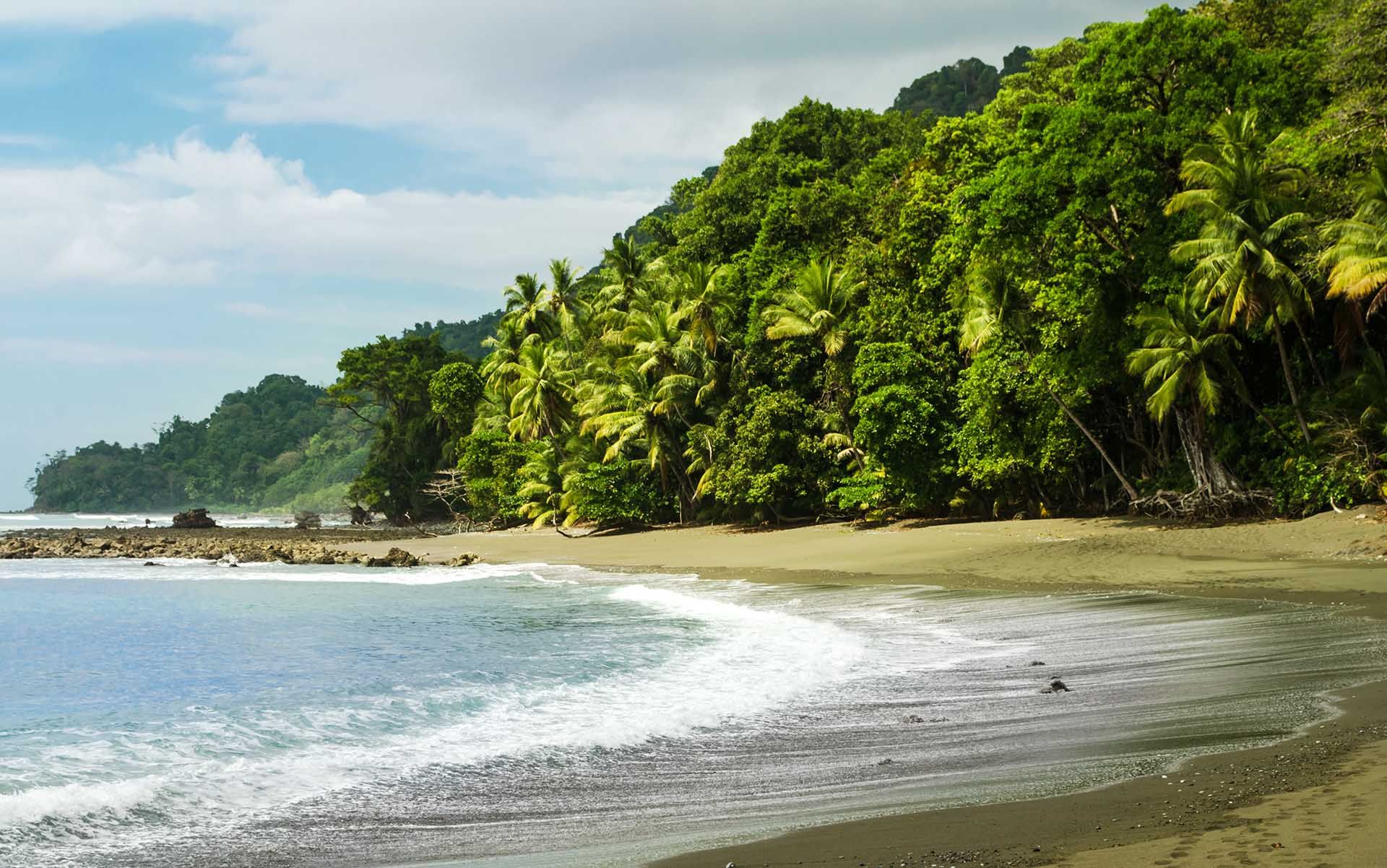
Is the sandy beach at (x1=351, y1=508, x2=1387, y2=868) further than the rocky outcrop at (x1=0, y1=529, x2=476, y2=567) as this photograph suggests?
No

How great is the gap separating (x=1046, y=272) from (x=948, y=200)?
3544mm

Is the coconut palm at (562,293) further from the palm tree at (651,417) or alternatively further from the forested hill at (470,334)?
the forested hill at (470,334)

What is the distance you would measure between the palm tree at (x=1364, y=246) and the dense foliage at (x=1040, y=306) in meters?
0.05

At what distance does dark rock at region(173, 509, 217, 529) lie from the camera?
2404 inches

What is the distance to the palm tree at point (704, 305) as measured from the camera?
111 ft

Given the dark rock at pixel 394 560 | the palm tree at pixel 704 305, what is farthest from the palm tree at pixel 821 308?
the dark rock at pixel 394 560

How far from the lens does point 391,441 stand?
60531 mm

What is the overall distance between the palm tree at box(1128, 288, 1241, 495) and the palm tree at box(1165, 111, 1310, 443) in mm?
606

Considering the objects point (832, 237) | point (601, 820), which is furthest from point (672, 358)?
point (601, 820)

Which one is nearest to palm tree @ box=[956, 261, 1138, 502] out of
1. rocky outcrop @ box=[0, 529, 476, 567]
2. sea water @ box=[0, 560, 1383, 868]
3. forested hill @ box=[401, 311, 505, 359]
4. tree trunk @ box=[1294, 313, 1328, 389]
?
tree trunk @ box=[1294, 313, 1328, 389]

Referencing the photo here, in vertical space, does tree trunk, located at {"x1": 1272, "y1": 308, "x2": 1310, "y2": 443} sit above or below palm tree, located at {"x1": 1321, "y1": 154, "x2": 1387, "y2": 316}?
below

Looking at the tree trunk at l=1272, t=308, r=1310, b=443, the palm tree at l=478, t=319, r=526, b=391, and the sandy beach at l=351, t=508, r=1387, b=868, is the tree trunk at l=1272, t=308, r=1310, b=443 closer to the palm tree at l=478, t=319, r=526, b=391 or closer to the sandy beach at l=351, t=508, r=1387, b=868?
the sandy beach at l=351, t=508, r=1387, b=868

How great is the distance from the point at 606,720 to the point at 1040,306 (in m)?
16.4

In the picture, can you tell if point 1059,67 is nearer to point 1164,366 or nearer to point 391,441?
point 1164,366
